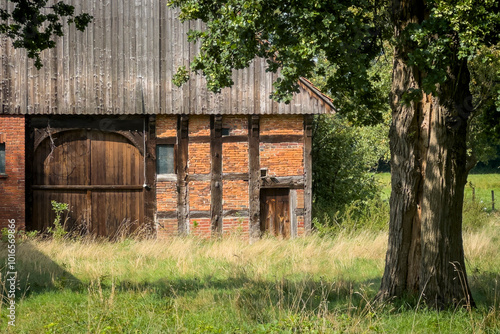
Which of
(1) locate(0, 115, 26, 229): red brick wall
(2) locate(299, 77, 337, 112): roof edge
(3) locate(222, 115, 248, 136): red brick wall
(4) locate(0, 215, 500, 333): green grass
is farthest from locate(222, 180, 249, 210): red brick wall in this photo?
(1) locate(0, 115, 26, 229): red brick wall

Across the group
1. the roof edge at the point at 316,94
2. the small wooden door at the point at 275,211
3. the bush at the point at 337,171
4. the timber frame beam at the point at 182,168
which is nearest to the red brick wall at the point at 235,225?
the small wooden door at the point at 275,211

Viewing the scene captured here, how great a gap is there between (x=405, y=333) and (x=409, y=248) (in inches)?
62.9

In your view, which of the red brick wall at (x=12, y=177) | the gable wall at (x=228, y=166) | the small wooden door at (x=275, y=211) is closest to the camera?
the red brick wall at (x=12, y=177)

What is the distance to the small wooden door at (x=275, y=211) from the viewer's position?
15484 mm

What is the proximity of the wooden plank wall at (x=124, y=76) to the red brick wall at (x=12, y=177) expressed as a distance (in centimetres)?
55

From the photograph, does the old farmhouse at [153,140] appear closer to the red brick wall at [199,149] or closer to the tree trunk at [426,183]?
the red brick wall at [199,149]

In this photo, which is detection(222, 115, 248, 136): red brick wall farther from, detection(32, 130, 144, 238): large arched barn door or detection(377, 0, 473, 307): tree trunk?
detection(377, 0, 473, 307): tree trunk

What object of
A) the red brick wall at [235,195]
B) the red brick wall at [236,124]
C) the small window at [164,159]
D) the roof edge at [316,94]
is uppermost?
the roof edge at [316,94]

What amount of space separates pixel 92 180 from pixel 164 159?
2.00 meters

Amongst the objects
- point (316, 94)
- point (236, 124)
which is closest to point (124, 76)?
point (236, 124)

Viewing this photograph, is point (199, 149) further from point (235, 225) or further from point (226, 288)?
point (226, 288)

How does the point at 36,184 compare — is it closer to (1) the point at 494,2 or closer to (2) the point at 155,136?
(2) the point at 155,136

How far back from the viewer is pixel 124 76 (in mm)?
15242

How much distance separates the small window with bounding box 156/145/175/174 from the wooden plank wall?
1007 mm
